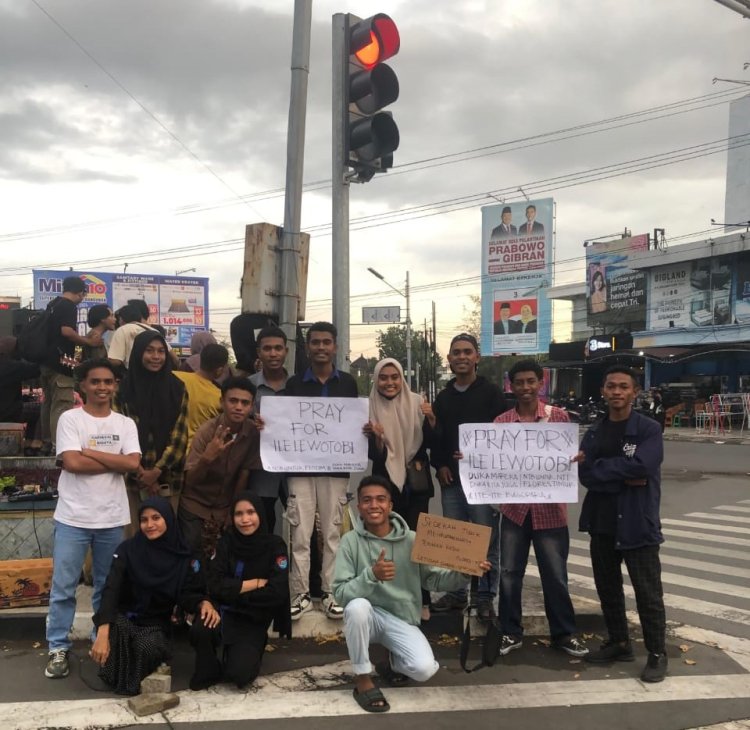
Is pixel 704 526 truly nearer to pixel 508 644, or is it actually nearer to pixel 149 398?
pixel 508 644

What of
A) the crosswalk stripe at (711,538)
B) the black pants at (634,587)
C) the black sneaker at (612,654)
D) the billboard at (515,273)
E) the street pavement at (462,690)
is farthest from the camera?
the billboard at (515,273)

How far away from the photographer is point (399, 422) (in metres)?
4.92

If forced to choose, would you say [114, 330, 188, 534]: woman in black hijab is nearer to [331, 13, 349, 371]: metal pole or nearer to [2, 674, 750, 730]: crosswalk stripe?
[331, 13, 349, 371]: metal pole

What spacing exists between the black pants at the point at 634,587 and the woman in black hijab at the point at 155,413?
285cm

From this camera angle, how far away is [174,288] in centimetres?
3706

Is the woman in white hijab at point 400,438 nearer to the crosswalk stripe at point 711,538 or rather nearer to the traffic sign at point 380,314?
the crosswalk stripe at point 711,538

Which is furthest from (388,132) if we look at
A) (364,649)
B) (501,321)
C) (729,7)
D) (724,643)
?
(501,321)

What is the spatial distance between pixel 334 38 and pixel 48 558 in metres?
4.64

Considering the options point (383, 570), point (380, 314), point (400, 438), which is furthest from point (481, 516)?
point (380, 314)

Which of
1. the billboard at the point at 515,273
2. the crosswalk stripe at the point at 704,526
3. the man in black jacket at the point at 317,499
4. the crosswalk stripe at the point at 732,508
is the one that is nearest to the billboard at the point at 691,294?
the billboard at the point at 515,273

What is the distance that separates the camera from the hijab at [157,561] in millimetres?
4090

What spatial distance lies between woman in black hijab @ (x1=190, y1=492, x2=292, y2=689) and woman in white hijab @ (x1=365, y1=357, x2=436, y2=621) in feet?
3.26

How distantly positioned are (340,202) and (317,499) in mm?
2327

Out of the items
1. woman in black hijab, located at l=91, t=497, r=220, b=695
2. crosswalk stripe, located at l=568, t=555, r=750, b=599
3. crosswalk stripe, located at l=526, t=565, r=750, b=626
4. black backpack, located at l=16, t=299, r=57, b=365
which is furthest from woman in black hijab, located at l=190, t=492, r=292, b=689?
crosswalk stripe, located at l=568, t=555, r=750, b=599
